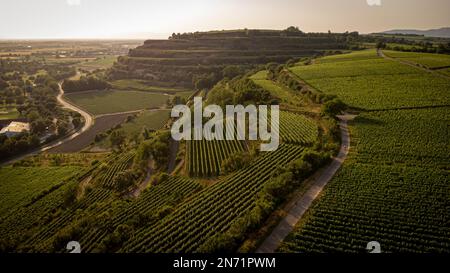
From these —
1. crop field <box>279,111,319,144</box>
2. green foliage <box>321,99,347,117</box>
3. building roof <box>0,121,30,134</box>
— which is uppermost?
green foliage <box>321,99,347,117</box>

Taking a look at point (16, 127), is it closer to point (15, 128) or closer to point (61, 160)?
point (15, 128)

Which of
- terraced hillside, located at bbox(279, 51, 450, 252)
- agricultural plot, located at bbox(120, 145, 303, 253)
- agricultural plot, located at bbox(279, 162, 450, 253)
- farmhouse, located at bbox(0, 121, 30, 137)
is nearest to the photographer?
agricultural plot, located at bbox(279, 162, 450, 253)

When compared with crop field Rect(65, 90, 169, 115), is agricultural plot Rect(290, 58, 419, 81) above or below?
above

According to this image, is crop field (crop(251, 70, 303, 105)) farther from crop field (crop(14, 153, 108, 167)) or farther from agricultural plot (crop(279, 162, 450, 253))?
crop field (crop(14, 153, 108, 167))

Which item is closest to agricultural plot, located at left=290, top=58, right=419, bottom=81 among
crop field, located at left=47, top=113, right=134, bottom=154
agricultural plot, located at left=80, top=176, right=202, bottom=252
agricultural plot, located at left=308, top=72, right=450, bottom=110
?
agricultural plot, located at left=308, top=72, right=450, bottom=110

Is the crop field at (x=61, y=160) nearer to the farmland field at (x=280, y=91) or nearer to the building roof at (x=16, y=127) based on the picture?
the building roof at (x=16, y=127)

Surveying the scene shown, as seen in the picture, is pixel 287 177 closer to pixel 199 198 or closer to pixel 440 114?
pixel 199 198

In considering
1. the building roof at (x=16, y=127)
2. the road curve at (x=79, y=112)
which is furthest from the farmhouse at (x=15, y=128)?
the road curve at (x=79, y=112)
